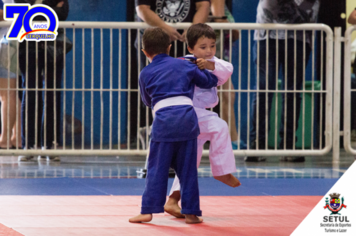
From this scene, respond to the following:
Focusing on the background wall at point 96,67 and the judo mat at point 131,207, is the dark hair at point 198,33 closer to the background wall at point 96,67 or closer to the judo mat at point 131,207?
the judo mat at point 131,207

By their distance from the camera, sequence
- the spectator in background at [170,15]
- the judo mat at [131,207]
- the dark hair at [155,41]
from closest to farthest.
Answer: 1. the judo mat at [131,207]
2. the dark hair at [155,41]
3. the spectator in background at [170,15]

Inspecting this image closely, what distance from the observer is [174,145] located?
2.72 metres

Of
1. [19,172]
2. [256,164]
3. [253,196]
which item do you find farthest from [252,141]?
[19,172]

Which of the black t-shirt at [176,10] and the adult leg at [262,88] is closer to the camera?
the adult leg at [262,88]

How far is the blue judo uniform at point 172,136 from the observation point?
106 inches

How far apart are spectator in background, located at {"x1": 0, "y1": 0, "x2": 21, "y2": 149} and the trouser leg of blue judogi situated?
2.78 m

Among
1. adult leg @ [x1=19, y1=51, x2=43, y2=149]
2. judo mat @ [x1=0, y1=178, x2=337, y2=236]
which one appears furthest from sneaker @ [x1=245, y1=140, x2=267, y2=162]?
adult leg @ [x1=19, y1=51, x2=43, y2=149]

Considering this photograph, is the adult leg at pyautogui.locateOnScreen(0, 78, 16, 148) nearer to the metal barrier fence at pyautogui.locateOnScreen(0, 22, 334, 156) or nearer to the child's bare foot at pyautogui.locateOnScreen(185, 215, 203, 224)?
the metal barrier fence at pyautogui.locateOnScreen(0, 22, 334, 156)

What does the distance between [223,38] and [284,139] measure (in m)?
1.15

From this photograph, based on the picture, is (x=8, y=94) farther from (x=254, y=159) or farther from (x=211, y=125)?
(x=211, y=125)

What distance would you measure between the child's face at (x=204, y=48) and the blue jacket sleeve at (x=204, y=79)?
0.12 m

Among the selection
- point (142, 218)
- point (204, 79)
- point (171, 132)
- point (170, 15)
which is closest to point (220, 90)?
point (170, 15)

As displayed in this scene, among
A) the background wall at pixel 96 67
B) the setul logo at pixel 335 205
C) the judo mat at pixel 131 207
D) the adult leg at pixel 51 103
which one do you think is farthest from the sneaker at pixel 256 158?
the setul logo at pixel 335 205

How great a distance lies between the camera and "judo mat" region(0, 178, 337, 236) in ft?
8.41
